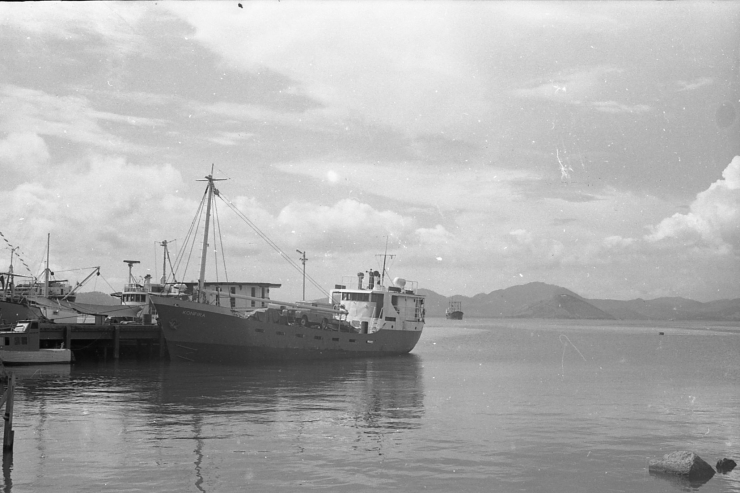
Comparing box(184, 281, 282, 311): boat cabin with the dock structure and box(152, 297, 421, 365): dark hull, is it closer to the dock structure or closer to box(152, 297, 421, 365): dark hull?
the dock structure

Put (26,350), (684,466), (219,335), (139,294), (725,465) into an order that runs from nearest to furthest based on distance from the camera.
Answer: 1. (684,466)
2. (725,465)
3. (26,350)
4. (219,335)
5. (139,294)

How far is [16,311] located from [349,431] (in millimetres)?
49448

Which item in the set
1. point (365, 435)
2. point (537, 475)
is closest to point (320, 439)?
point (365, 435)

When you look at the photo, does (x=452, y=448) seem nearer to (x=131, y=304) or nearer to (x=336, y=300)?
(x=336, y=300)

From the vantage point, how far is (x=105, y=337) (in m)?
53.4

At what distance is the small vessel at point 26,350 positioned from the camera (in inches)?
1828

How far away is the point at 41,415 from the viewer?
88.1 ft

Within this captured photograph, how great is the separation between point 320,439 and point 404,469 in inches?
181

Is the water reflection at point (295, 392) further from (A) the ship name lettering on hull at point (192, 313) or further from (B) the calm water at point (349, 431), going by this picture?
(A) the ship name lettering on hull at point (192, 313)

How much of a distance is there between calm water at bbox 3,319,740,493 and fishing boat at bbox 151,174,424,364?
4.48m

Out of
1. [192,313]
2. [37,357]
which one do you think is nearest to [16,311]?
[37,357]

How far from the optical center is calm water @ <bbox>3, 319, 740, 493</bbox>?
18.2 m

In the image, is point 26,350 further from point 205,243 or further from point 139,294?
point 139,294

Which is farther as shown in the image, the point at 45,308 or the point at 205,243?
the point at 45,308
